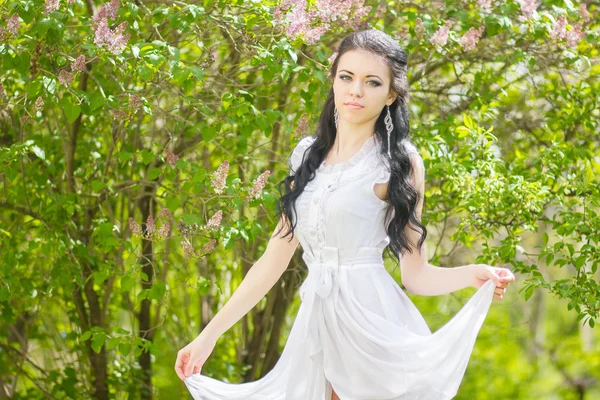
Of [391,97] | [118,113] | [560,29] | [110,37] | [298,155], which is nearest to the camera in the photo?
[391,97]

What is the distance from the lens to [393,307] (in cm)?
228

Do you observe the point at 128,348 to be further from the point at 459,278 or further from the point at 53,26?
the point at 459,278

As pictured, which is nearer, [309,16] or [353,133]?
[353,133]

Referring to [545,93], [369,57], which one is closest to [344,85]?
[369,57]

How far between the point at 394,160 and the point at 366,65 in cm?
25

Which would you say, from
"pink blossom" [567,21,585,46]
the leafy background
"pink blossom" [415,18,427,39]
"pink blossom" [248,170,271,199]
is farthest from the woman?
"pink blossom" [567,21,585,46]

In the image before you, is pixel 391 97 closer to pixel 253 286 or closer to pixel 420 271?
pixel 420 271

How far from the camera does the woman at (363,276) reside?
7.17 feet

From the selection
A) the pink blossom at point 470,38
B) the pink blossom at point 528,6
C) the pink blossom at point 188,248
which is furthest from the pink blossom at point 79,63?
the pink blossom at point 528,6

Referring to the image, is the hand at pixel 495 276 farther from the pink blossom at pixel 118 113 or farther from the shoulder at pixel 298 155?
the pink blossom at pixel 118 113

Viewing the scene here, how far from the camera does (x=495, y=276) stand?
6.92ft

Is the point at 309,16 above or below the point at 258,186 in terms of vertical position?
above

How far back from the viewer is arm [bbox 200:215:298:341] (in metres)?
2.40

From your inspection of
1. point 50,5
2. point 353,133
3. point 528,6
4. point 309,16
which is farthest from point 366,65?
point 528,6
